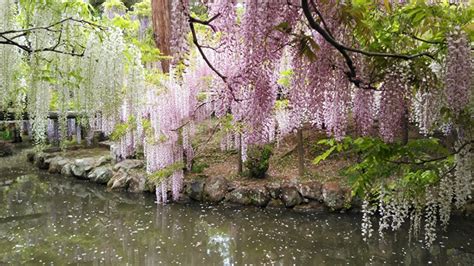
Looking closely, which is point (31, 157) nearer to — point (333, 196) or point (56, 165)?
point (56, 165)

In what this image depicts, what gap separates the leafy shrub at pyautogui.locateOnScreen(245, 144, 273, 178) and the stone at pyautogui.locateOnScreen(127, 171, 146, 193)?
2.64m

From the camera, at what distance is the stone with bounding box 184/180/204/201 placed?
28.6 feet

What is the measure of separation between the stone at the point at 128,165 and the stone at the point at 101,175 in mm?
413

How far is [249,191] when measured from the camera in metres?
8.40

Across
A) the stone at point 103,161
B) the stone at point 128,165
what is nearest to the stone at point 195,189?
the stone at point 128,165

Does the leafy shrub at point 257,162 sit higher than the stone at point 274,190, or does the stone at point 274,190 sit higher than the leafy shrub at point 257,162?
the leafy shrub at point 257,162

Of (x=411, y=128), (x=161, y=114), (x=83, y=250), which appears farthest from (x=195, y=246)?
(x=411, y=128)

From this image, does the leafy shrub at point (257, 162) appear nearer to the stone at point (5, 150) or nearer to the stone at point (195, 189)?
the stone at point (195, 189)

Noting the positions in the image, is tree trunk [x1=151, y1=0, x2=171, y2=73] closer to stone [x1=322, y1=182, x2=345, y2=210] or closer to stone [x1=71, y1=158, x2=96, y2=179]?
stone [x1=322, y1=182, x2=345, y2=210]

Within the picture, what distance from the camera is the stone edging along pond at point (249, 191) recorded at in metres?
7.86

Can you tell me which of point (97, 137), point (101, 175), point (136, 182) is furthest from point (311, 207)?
point (97, 137)

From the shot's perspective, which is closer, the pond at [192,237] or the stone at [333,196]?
the pond at [192,237]

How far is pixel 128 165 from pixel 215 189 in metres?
2.86

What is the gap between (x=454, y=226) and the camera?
266 inches
